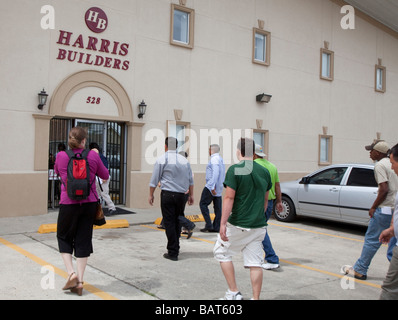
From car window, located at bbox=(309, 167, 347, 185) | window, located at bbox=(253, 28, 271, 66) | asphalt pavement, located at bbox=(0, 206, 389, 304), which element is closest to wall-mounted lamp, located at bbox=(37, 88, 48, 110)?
asphalt pavement, located at bbox=(0, 206, 389, 304)

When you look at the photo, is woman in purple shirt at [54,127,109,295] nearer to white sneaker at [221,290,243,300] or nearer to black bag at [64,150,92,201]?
black bag at [64,150,92,201]

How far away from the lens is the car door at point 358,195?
8.58m

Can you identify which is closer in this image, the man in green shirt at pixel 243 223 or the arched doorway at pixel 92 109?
the man in green shirt at pixel 243 223

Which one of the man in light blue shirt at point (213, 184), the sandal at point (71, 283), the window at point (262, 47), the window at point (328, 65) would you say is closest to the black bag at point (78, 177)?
the sandal at point (71, 283)

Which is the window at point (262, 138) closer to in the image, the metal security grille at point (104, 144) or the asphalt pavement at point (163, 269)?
the metal security grille at point (104, 144)

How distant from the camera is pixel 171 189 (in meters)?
6.18

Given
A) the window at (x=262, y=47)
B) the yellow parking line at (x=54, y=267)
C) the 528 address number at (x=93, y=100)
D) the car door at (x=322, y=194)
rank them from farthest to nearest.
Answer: the window at (x=262, y=47) → the 528 address number at (x=93, y=100) → the car door at (x=322, y=194) → the yellow parking line at (x=54, y=267)

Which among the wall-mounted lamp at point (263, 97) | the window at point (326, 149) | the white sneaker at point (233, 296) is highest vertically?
the wall-mounted lamp at point (263, 97)

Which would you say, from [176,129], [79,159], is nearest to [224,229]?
[79,159]

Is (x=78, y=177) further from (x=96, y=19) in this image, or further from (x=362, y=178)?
(x=96, y=19)

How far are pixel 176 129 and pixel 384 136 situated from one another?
40.1 ft

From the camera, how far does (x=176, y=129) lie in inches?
488

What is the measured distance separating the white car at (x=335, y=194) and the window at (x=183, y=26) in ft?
17.8
